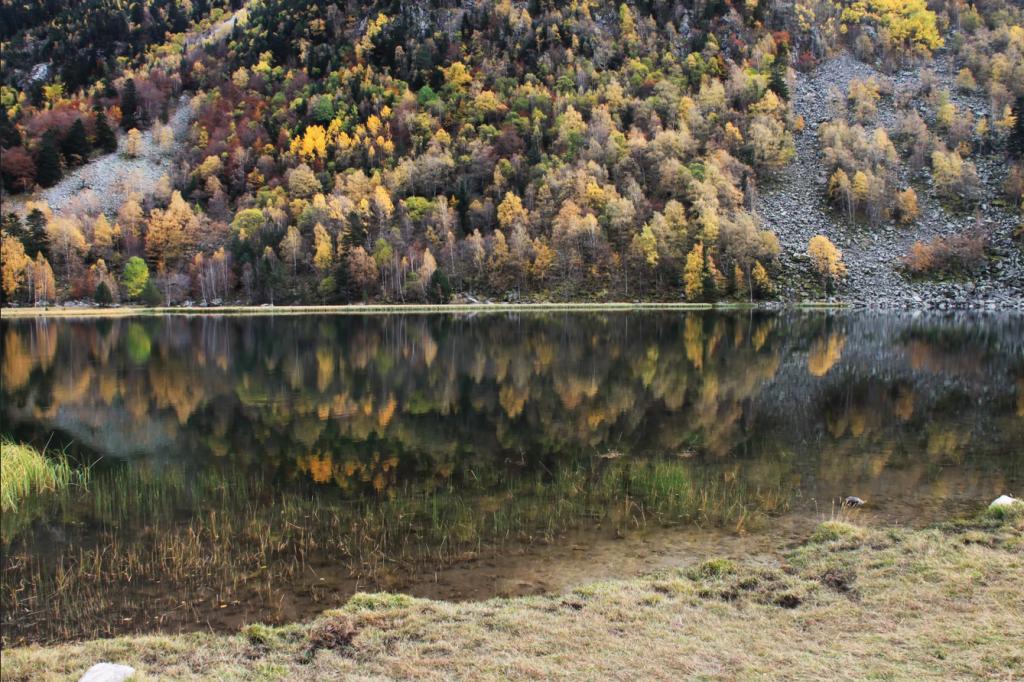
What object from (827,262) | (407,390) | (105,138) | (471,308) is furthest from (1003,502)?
(105,138)

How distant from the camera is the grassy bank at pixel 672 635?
8.62 metres

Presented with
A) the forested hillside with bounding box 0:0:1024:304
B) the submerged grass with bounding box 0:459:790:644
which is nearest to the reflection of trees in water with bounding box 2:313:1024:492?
the submerged grass with bounding box 0:459:790:644

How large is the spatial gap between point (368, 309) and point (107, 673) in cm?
10901

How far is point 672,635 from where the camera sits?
961 cm

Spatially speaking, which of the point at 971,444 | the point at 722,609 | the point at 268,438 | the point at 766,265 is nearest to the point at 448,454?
the point at 268,438

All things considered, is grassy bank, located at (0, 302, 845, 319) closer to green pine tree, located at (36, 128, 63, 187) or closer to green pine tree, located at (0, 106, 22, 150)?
green pine tree, located at (36, 128, 63, 187)

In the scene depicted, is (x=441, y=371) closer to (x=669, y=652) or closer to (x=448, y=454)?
(x=448, y=454)

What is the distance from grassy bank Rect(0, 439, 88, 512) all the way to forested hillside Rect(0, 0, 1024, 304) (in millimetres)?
100891

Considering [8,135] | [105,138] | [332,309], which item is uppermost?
[105,138]

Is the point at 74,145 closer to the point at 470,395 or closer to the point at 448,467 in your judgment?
the point at 470,395

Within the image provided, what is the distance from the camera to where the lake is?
42.7 ft

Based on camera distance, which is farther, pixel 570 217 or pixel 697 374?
pixel 570 217

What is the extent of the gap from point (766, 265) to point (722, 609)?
375 feet

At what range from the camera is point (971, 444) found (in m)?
23.3
